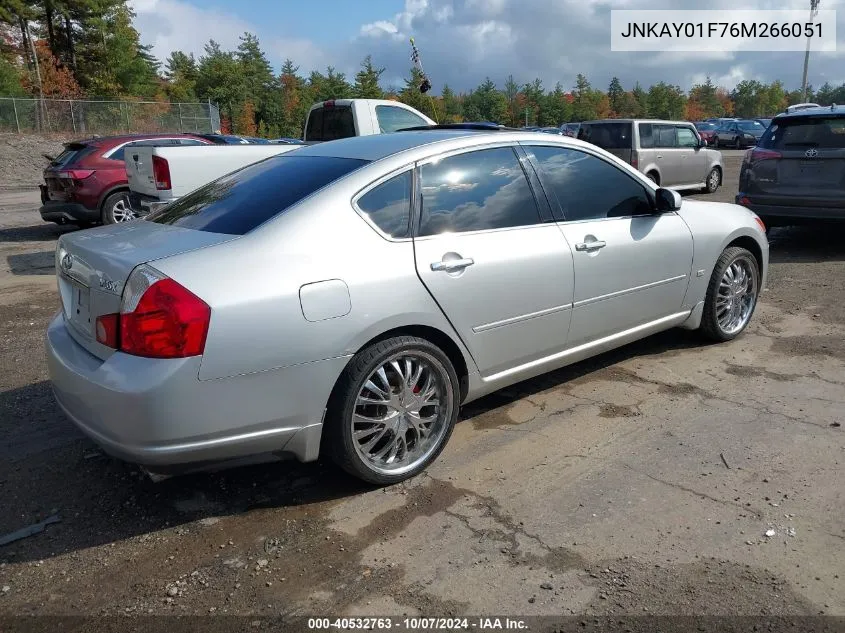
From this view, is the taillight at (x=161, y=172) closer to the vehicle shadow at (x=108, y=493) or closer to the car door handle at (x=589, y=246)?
the vehicle shadow at (x=108, y=493)

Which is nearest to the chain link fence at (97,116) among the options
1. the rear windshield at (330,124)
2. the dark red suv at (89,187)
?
the dark red suv at (89,187)

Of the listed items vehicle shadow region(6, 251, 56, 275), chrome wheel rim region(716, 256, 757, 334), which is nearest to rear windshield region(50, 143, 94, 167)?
vehicle shadow region(6, 251, 56, 275)

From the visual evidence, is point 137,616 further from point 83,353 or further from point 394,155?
point 394,155

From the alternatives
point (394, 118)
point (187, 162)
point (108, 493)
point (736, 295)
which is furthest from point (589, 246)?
point (394, 118)

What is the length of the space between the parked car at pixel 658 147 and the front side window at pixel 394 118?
5365 millimetres

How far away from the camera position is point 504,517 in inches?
121

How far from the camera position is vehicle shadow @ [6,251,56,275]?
8.57 metres

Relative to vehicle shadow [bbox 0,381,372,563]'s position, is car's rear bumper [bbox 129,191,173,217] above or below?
above

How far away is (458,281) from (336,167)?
0.85 meters

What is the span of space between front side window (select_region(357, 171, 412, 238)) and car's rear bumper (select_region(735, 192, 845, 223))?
6.42 meters

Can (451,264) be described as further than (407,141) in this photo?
No

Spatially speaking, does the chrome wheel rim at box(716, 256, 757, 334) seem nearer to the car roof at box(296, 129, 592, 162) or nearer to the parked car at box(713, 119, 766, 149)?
the car roof at box(296, 129, 592, 162)

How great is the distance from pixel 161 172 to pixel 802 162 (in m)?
7.68

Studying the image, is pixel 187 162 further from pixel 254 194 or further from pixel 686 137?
pixel 686 137
